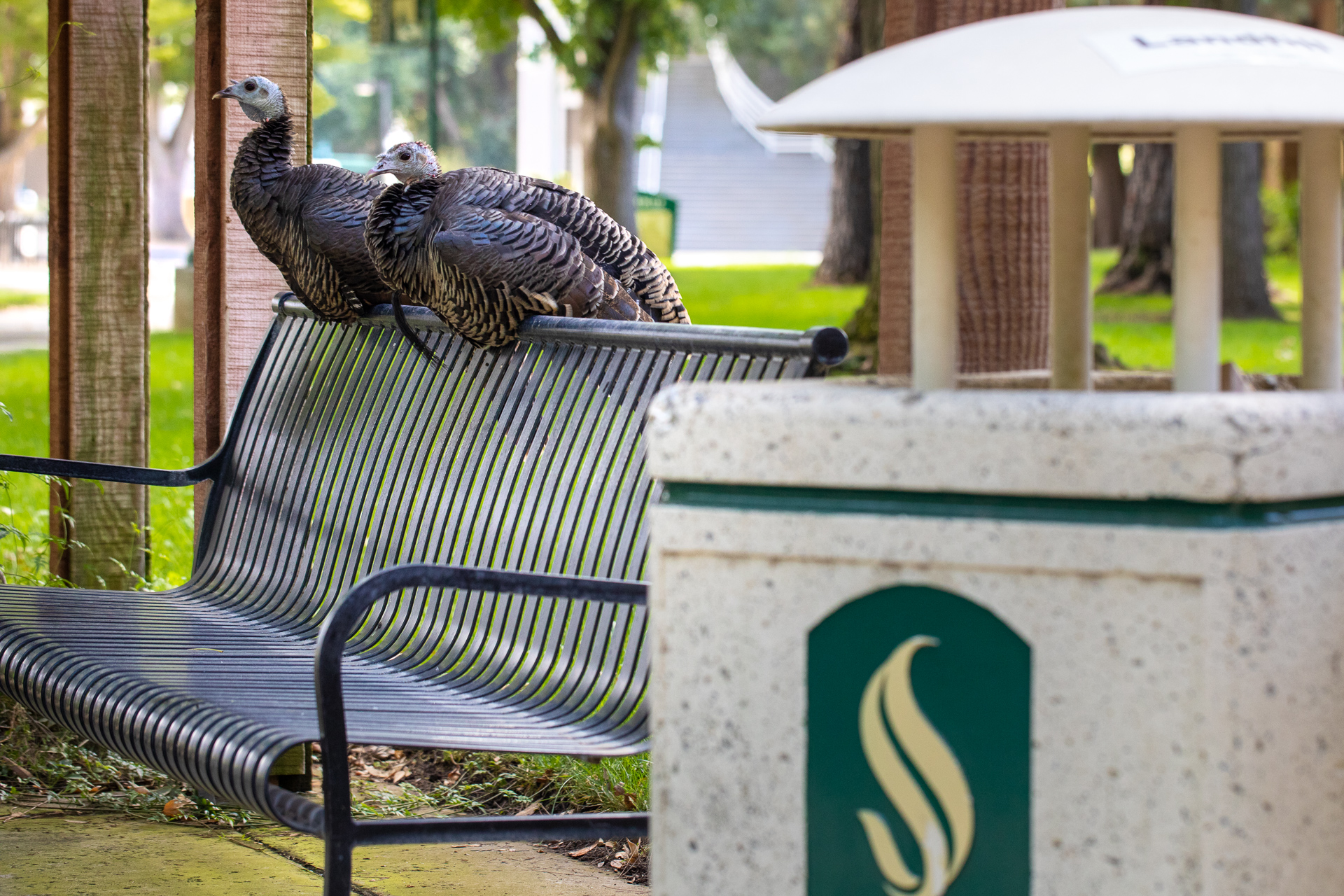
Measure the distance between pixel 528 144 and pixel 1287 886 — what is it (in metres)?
43.7

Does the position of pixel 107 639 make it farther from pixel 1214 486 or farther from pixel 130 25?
pixel 1214 486

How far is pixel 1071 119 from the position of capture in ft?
6.70

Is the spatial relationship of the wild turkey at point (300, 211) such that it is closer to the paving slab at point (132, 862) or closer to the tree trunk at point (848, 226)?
the paving slab at point (132, 862)

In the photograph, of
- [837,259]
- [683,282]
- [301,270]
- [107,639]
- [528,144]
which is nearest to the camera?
[107,639]

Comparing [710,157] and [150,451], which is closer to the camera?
[150,451]

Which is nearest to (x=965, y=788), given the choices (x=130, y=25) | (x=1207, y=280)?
(x=1207, y=280)

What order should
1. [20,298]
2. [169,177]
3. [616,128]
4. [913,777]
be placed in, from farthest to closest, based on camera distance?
[169,177] < [20,298] < [616,128] < [913,777]

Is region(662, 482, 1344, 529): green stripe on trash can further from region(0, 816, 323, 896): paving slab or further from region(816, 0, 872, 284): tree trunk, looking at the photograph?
region(816, 0, 872, 284): tree trunk

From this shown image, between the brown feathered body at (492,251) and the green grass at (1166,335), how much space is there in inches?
275

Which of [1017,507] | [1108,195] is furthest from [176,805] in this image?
[1108,195]

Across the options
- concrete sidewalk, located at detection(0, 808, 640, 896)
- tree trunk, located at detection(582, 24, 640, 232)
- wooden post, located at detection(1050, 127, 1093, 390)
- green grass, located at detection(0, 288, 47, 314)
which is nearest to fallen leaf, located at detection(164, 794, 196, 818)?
concrete sidewalk, located at detection(0, 808, 640, 896)

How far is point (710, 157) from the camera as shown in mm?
47969

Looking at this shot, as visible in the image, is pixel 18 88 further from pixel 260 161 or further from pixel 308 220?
pixel 308 220

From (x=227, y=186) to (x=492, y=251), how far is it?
3.78ft
